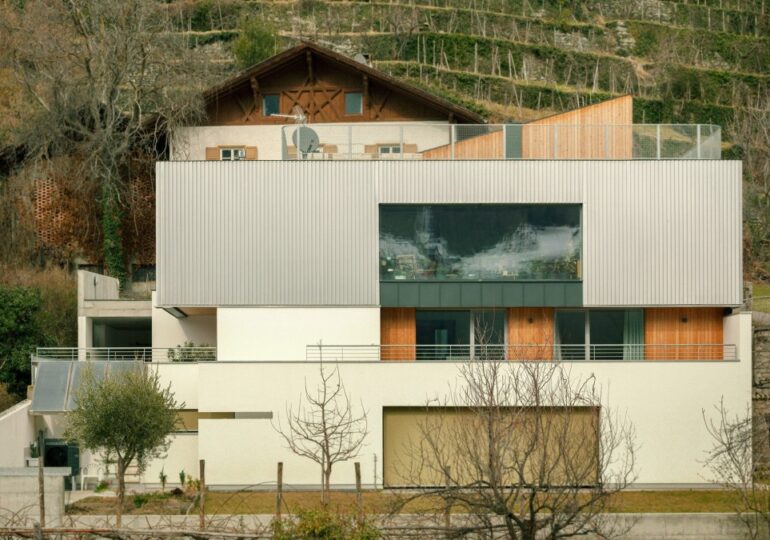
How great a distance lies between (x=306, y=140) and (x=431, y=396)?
315 inches

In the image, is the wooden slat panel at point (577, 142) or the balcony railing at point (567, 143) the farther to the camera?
the wooden slat panel at point (577, 142)

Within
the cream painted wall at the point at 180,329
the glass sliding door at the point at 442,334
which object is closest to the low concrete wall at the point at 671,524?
the glass sliding door at the point at 442,334

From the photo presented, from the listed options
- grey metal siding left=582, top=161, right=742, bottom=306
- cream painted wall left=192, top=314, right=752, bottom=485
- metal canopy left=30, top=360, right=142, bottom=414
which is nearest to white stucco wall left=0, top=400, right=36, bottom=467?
metal canopy left=30, top=360, right=142, bottom=414

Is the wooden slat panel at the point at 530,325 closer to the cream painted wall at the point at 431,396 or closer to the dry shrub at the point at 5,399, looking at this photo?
the cream painted wall at the point at 431,396

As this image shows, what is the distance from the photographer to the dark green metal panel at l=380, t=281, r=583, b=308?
35094 mm

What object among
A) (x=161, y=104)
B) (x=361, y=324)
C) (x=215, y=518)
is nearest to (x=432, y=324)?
(x=361, y=324)

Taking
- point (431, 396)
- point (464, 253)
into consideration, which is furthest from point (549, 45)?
point (431, 396)

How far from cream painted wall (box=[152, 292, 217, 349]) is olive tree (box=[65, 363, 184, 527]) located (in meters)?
7.33

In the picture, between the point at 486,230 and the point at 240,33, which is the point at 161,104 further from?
the point at 240,33

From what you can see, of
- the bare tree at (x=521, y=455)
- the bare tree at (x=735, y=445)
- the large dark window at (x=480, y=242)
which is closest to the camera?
the bare tree at (x=521, y=455)

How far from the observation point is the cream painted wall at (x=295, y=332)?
35094 mm

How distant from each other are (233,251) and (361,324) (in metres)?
3.85

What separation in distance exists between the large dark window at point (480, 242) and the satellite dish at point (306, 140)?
2.72 metres

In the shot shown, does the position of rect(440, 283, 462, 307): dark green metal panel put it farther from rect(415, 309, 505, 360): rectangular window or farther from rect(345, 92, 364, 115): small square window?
rect(345, 92, 364, 115): small square window
